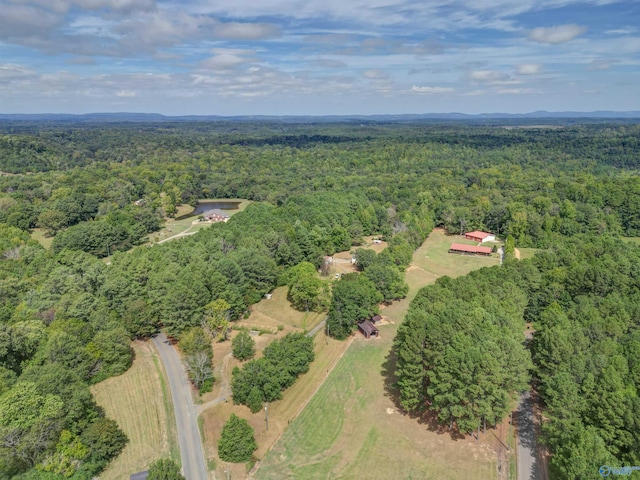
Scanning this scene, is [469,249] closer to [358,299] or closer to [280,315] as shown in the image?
[358,299]

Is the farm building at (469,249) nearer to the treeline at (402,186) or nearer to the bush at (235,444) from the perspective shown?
the treeline at (402,186)

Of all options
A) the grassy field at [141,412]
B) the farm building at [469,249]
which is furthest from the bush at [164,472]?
the farm building at [469,249]

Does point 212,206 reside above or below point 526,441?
below

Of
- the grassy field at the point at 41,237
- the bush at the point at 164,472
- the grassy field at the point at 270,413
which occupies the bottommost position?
the grassy field at the point at 270,413

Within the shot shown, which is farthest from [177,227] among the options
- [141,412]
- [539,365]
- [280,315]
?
[539,365]

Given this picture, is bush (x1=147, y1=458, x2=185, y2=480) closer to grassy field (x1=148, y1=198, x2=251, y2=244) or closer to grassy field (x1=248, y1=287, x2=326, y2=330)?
grassy field (x1=248, y1=287, x2=326, y2=330)

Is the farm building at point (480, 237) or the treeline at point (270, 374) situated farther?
the farm building at point (480, 237)
